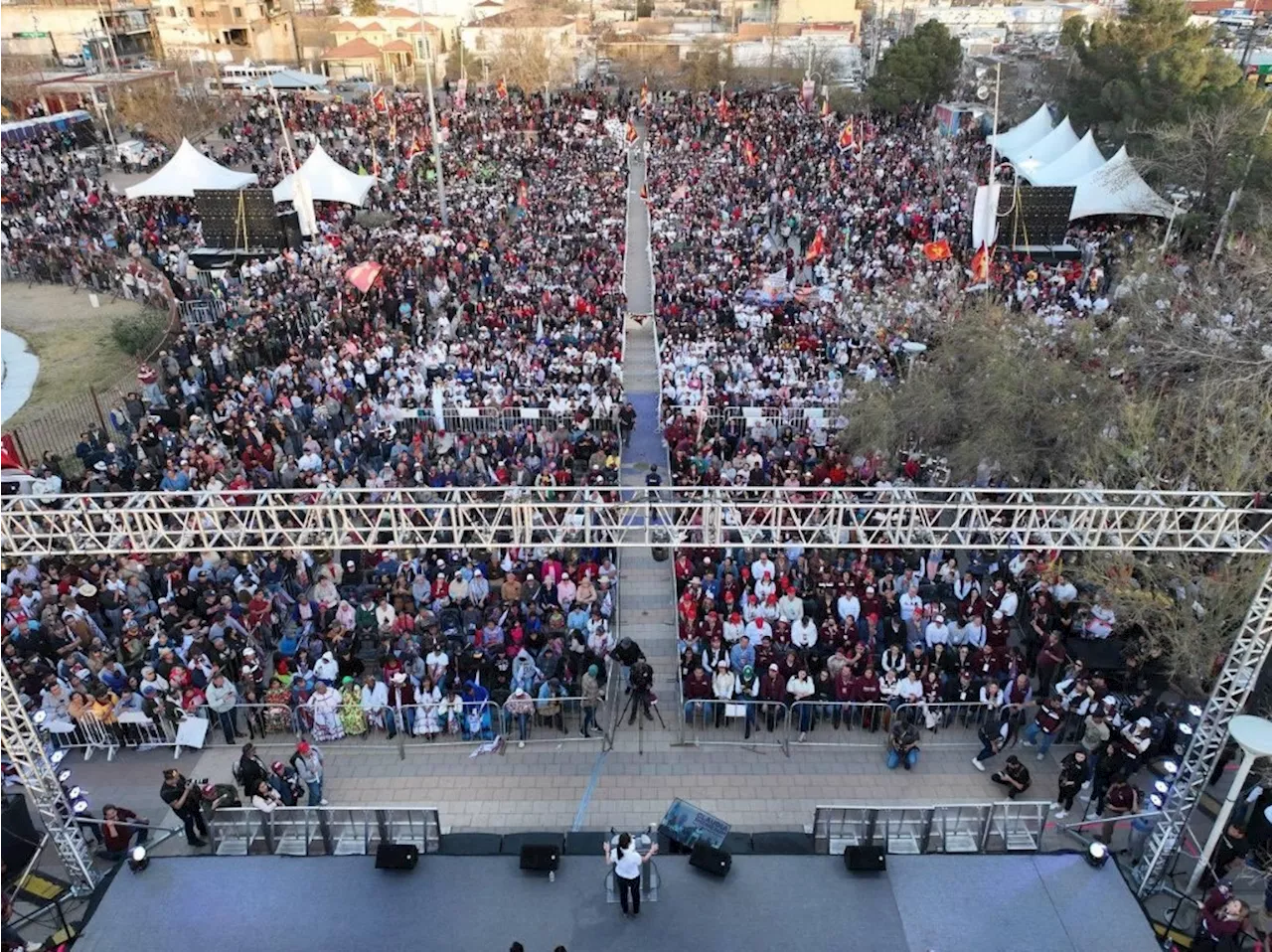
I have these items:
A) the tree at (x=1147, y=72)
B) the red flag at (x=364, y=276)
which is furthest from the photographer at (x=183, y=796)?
the tree at (x=1147, y=72)

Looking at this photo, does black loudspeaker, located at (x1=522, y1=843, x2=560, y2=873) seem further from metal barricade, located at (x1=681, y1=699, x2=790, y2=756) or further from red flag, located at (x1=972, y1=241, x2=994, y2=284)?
red flag, located at (x1=972, y1=241, x2=994, y2=284)

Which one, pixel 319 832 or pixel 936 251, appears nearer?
pixel 319 832

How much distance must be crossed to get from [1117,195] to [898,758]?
23.4 meters

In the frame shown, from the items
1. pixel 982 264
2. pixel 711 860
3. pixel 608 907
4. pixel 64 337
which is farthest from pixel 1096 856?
pixel 64 337

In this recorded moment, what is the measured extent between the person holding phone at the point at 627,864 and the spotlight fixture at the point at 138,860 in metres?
4.94

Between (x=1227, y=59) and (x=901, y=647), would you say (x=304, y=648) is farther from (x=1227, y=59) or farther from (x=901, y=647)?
(x=1227, y=59)

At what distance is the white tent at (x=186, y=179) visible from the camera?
103ft

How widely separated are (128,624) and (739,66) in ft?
190

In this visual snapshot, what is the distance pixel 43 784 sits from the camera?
31.8 ft

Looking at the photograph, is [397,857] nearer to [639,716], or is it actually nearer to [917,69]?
[639,716]

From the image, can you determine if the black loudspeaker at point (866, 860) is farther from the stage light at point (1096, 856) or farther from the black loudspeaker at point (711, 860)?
the stage light at point (1096, 856)

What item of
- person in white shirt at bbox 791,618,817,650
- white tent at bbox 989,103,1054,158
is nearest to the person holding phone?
person in white shirt at bbox 791,618,817,650

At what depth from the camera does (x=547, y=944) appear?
901cm

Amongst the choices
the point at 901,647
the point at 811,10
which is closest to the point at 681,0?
the point at 811,10
